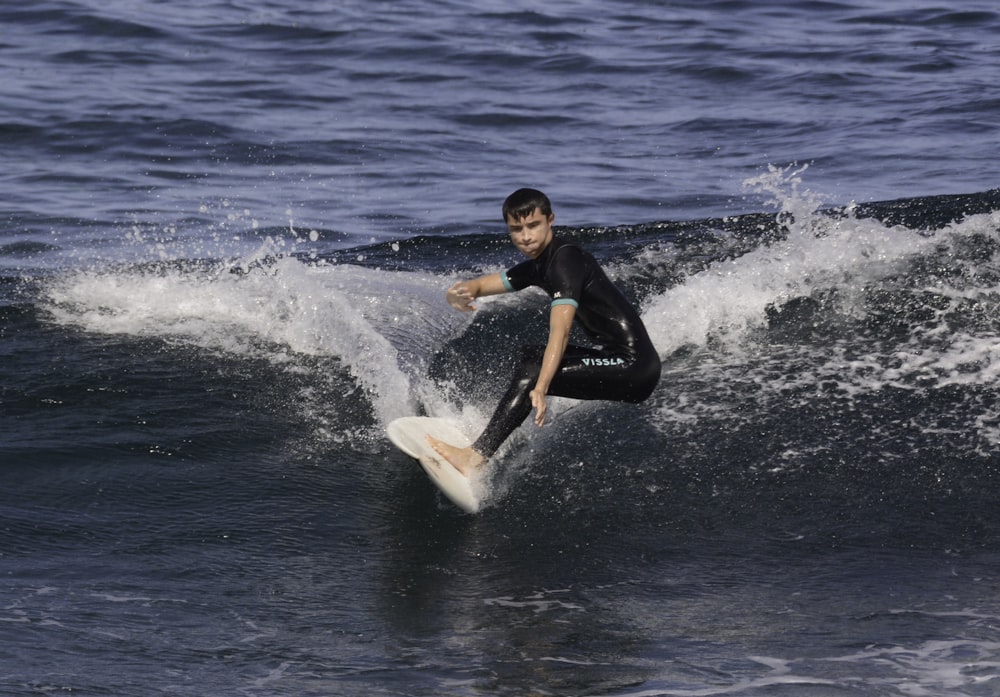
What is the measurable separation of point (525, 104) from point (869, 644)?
15305 mm

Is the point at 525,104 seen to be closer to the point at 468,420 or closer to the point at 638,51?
the point at 638,51

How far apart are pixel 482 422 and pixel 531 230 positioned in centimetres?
182

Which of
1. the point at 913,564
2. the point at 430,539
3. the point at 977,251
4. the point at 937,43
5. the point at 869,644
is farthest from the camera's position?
the point at 937,43

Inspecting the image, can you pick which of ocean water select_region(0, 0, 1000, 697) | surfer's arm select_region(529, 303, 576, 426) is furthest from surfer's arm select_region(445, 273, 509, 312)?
ocean water select_region(0, 0, 1000, 697)

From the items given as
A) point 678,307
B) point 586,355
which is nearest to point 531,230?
point 586,355

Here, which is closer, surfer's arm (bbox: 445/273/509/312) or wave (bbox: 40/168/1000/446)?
surfer's arm (bbox: 445/273/509/312)

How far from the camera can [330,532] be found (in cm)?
688

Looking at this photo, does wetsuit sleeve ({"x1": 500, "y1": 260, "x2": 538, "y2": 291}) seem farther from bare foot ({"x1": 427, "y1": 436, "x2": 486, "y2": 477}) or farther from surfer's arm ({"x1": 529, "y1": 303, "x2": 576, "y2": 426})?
bare foot ({"x1": 427, "y1": 436, "x2": 486, "y2": 477})

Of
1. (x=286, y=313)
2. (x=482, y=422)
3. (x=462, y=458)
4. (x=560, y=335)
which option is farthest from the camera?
(x=286, y=313)

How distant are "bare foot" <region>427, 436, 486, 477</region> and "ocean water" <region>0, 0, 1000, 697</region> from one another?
332 millimetres

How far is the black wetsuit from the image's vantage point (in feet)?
22.1

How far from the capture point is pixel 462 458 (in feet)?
22.4

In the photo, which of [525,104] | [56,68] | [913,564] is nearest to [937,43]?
[525,104]

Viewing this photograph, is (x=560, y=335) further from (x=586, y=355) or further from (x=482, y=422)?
(x=482, y=422)
